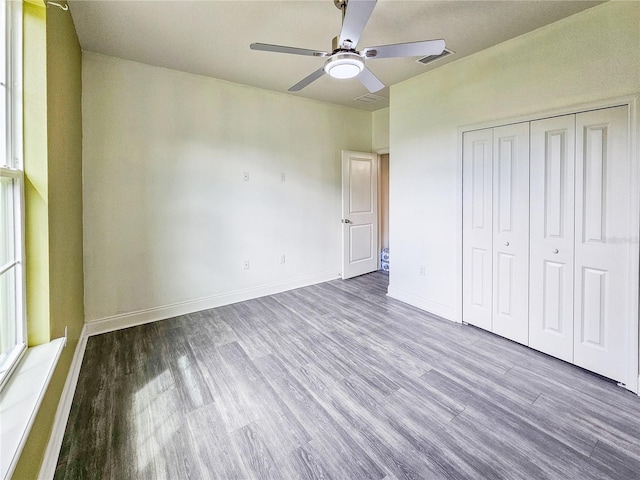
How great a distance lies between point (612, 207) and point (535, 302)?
0.91m

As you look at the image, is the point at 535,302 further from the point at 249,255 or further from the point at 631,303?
the point at 249,255

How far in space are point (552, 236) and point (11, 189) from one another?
3536 millimetres

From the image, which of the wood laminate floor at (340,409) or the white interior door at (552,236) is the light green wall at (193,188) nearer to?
the wood laminate floor at (340,409)

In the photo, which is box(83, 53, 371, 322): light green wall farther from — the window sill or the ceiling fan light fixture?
the ceiling fan light fixture

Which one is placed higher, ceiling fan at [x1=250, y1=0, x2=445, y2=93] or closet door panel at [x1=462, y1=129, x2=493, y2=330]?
ceiling fan at [x1=250, y1=0, x2=445, y2=93]

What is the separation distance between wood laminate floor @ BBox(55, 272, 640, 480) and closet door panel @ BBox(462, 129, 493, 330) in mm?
291

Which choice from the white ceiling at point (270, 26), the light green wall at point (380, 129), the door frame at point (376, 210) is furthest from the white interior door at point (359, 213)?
the white ceiling at point (270, 26)

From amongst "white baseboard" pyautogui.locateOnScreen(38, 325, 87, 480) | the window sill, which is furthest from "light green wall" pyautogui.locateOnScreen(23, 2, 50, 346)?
"white baseboard" pyautogui.locateOnScreen(38, 325, 87, 480)

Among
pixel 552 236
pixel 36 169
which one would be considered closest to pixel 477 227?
pixel 552 236

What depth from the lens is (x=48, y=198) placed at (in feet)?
5.38

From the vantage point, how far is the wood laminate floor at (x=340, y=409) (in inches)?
58.6

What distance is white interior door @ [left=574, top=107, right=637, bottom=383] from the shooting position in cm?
206

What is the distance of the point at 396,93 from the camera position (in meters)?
3.65

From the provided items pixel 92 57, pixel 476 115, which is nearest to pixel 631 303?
pixel 476 115
